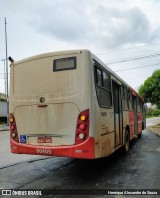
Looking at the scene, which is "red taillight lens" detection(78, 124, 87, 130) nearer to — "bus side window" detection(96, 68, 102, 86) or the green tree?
"bus side window" detection(96, 68, 102, 86)

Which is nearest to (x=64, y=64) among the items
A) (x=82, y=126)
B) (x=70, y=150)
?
(x=82, y=126)

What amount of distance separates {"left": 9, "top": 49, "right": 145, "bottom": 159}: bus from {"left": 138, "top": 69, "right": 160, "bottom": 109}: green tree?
2417 cm

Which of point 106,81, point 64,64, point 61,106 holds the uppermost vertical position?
point 64,64

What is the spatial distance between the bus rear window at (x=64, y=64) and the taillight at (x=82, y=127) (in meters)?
1.12

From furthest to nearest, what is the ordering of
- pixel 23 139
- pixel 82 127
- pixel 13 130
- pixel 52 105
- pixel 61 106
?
pixel 13 130
pixel 23 139
pixel 52 105
pixel 61 106
pixel 82 127

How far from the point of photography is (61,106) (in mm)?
5895

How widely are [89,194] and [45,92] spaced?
2.50 metres

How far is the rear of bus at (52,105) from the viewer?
568 cm

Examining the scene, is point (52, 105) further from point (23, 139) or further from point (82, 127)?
point (23, 139)

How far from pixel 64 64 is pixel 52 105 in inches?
39.3

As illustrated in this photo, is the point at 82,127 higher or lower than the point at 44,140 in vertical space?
higher

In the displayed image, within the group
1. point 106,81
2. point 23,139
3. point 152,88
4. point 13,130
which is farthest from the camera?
point 152,88

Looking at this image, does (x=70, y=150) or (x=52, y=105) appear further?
(x=52, y=105)

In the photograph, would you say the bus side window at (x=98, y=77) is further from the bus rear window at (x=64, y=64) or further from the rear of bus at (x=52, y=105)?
the bus rear window at (x=64, y=64)
